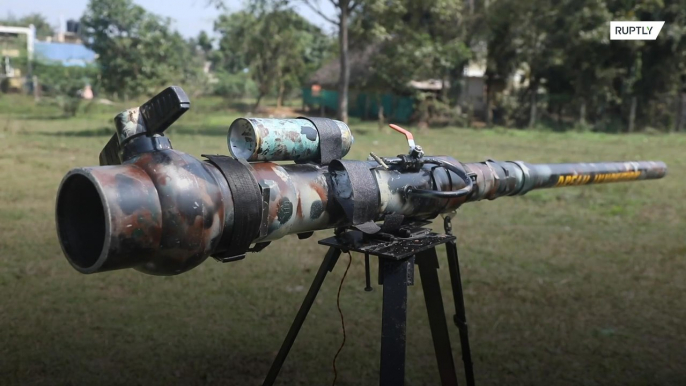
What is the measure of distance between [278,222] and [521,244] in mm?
5042

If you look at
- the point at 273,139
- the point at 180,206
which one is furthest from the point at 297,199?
the point at 180,206

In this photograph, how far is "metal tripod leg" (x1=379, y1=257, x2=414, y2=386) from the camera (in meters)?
2.14

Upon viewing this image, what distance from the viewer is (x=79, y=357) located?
12.5 feet

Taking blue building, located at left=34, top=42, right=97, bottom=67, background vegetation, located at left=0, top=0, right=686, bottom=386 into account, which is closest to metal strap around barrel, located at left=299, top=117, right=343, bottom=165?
background vegetation, located at left=0, top=0, right=686, bottom=386

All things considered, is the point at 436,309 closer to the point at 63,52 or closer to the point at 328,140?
the point at 328,140

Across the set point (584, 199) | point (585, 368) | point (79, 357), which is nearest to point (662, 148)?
point (584, 199)

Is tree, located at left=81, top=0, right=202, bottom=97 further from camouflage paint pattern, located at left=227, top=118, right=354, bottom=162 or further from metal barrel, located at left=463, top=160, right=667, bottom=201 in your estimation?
camouflage paint pattern, located at left=227, top=118, right=354, bottom=162

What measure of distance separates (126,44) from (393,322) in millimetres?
17704

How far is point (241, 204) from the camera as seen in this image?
1753 mm

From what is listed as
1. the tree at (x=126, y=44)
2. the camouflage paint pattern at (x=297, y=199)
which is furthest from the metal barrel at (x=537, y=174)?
the tree at (x=126, y=44)

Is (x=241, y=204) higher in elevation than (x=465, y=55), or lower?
lower

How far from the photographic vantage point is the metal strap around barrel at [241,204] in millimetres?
1755

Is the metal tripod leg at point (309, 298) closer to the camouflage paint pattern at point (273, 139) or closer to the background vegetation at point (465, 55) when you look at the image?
the camouflage paint pattern at point (273, 139)

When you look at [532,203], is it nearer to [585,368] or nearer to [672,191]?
[672,191]
